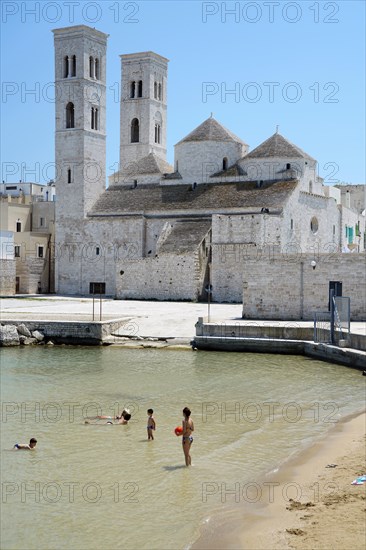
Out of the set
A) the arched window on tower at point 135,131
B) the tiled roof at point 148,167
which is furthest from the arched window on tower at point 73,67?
the arched window on tower at point 135,131

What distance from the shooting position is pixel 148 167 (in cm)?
5069

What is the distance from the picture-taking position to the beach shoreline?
8.43 metres

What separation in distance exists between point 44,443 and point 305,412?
5.82 m

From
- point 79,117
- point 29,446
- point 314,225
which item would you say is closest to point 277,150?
point 314,225

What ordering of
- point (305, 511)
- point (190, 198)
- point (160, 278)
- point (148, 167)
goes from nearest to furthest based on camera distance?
point (305, 511) < point (160, 278) < point (190, 198) < point (148, 167)

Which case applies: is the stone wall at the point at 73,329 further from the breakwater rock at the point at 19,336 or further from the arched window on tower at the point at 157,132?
the arched window on tower at the point at 157,132

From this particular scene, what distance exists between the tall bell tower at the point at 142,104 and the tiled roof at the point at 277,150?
12549 mm

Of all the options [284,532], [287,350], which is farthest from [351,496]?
[287,350]

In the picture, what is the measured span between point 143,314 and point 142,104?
96.8ft

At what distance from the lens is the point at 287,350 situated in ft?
78.0

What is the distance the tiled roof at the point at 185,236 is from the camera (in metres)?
41.3

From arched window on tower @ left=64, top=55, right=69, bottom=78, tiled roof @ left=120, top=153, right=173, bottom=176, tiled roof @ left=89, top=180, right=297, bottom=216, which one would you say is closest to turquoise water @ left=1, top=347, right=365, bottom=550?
tiled roof @ left=89, top=180, right=297, bottom=216

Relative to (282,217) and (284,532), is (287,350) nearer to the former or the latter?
(284,532)

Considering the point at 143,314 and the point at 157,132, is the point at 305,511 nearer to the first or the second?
the point at 143,314
